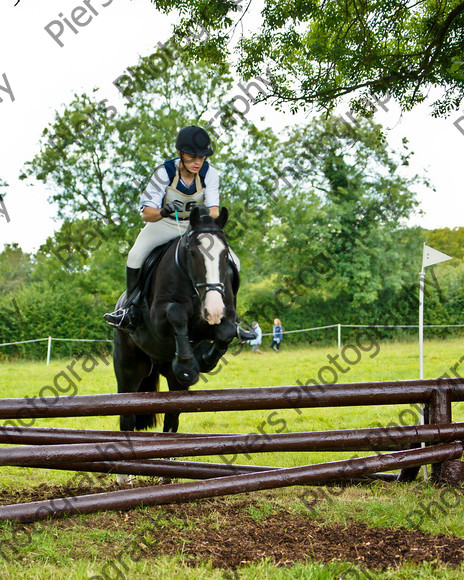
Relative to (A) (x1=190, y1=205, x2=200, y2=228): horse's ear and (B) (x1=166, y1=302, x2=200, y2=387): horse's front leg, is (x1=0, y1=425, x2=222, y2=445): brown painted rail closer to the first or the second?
(B) (x1=166, y1=302, x2=200, y2=387): horse's front leg

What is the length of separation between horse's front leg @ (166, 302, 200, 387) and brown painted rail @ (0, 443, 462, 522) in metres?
0.61

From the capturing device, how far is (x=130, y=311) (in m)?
3.97

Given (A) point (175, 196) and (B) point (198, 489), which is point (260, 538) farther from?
(A) point (175, 196)

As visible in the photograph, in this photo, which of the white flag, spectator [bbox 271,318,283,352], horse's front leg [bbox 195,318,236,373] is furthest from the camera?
spectator [bbox 271,318,283,352]

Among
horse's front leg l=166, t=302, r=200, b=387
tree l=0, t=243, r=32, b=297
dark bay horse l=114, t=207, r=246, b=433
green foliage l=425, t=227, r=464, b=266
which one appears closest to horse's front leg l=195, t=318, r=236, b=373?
dark bay horse l=114, t=207, r=246, b=433

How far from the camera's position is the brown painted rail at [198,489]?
294 cm

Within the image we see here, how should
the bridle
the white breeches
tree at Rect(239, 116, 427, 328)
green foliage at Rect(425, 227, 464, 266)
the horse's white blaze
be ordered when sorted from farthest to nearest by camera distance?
green foliage at Rect(425, 227, 464, 266) < tree at Rect(239, 116, 427, 328) < the white breeches < the bridle < the horse's white blaze

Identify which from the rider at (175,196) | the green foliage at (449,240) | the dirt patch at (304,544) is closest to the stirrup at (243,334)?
the rider at (175,196)

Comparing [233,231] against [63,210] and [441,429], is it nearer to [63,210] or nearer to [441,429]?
[63,210]

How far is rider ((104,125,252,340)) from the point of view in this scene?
3.73m

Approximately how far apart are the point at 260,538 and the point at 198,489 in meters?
0.44

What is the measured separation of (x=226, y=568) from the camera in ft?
8.18

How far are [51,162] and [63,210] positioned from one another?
192 centimetres

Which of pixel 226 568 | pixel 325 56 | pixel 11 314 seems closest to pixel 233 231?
pixel 11 314
